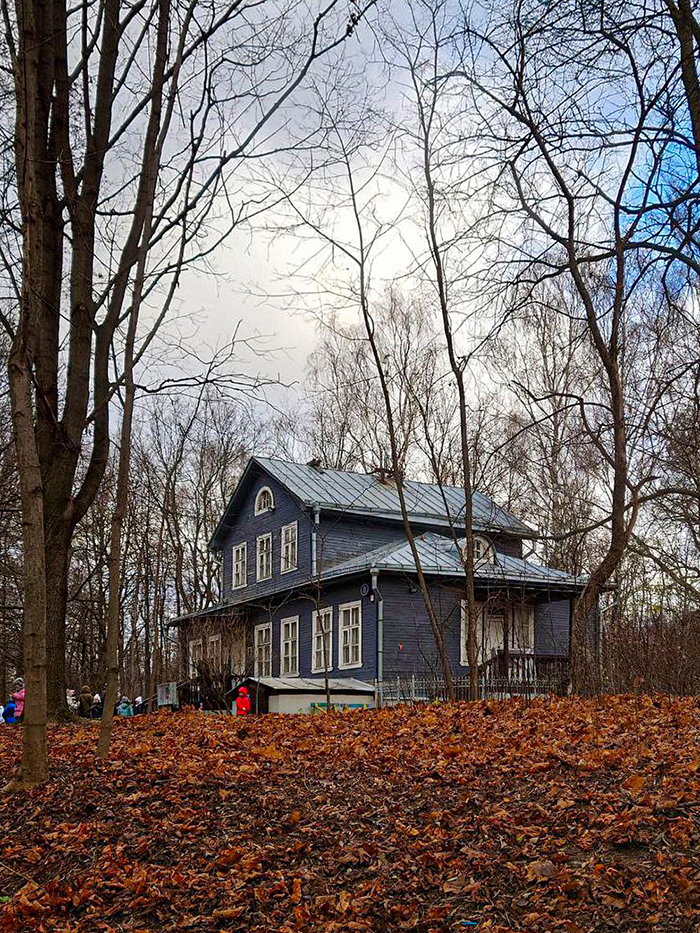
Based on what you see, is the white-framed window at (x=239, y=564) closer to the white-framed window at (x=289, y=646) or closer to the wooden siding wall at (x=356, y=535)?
the white-framed window at (x=289, y=646)

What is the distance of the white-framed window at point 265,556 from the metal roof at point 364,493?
95.2 inches

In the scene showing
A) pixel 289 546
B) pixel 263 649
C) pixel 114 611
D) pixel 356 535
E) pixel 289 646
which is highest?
pixel 356 535

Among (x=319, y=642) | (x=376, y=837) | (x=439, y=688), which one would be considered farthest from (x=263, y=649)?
(x=376, y=837)

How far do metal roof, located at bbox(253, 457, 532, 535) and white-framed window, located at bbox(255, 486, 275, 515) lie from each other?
970 millimetres

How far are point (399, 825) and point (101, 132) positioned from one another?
10.3 metres

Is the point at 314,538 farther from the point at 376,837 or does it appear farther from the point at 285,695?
the point at 376,837

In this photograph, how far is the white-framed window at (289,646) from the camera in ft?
93.2

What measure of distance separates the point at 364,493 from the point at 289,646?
5362mm

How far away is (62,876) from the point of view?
5.56 metres

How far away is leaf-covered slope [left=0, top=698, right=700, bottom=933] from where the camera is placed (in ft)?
15.3

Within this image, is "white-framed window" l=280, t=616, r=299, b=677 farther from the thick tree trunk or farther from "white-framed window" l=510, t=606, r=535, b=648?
the thick tree trunk

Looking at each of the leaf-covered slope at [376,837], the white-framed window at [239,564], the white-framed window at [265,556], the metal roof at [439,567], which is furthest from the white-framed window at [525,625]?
the leaf-covered slope at [376,837]

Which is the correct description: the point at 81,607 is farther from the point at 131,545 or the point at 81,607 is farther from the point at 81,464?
the point at 81,464

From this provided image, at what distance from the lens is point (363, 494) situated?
29.4m
